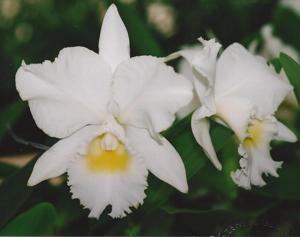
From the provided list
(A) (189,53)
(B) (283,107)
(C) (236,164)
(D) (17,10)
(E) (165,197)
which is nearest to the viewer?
(A) (189,53)

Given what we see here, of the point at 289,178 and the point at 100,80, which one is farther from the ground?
the point at 100,80

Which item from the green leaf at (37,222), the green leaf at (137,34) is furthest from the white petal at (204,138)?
the green leaf at (137,34)

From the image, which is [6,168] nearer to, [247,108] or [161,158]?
[161,158]

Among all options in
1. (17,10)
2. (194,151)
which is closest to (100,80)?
(194,151)

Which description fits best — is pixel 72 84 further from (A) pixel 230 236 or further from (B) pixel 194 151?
(A) pixel 230 236

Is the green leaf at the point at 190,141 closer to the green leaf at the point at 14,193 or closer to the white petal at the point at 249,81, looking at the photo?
the white petal at the point at 249,81

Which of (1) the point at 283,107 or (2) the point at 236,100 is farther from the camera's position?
(1) the point at 283,107
